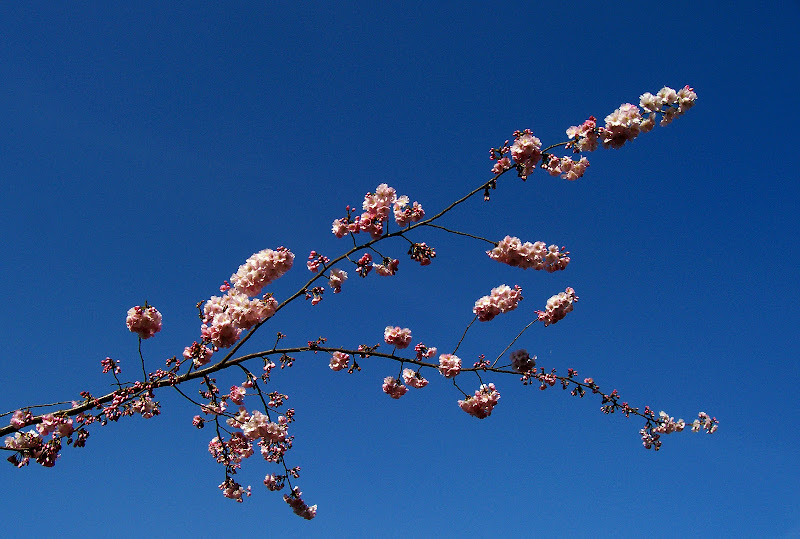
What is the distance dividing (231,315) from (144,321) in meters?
0.92

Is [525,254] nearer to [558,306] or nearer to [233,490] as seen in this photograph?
[558,306]

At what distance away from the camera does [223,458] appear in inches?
255

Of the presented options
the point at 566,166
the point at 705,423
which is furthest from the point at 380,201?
the point at 705,423

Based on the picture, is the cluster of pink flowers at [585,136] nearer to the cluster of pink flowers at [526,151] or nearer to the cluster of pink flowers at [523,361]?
the cluster of pink flowers at [526,151]

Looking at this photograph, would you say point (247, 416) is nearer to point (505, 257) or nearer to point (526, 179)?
point (505, 257)

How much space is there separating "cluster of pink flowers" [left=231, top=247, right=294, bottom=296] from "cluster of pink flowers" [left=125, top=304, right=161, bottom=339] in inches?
34.8

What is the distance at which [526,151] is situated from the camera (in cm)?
575

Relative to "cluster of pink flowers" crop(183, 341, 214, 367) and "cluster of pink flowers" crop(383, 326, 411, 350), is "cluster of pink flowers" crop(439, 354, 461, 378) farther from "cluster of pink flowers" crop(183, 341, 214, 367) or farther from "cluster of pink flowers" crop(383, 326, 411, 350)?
"cluster of pink flowers" crop(183, 341, 214, 367)

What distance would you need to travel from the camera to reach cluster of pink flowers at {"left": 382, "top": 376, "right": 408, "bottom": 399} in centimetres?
689

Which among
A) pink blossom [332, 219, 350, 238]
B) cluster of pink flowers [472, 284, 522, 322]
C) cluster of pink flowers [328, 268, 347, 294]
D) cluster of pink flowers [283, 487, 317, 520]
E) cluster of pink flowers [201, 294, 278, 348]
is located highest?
pink blossom [332, 219, 350, 238]

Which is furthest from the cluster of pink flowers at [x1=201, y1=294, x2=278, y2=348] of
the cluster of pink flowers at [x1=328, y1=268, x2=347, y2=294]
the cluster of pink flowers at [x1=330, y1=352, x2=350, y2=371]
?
the cluster of pink flowers at [x1=330, y1=352, x2=350, y2=371]

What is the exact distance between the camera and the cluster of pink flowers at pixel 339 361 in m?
6.93

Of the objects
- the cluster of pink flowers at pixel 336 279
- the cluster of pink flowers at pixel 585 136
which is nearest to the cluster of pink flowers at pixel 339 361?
the cluster of pink flowers at pixel 336 279

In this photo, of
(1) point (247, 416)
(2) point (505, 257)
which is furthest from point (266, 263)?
(2) point (505, 257)
